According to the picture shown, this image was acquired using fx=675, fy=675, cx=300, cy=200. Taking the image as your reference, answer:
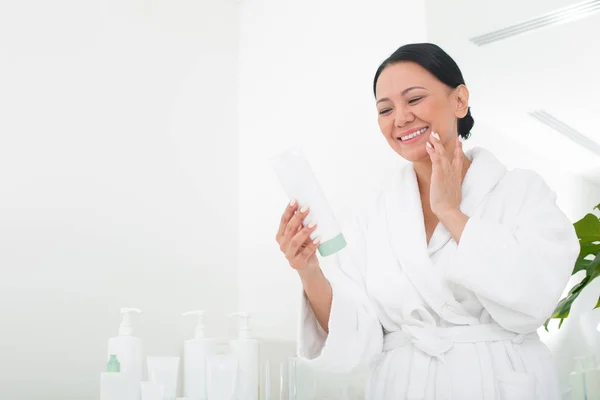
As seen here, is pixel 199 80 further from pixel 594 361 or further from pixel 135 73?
pixel 594 361

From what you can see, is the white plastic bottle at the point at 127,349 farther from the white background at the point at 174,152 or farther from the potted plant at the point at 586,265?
the potted plant at the point at 586,265

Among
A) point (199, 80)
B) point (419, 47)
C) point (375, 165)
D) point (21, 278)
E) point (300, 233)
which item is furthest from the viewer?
point (199, 80)

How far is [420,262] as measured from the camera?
1252 mm

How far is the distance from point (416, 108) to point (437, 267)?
309 mm

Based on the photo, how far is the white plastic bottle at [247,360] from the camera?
5.22 ft

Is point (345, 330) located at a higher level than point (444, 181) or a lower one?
lower

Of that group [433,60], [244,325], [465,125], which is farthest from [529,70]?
[244,325]

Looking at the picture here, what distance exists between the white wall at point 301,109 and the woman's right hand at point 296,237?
55 centimetres

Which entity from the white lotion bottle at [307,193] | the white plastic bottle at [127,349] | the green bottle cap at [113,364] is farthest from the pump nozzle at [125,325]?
the white lotion bottle at [307,193]

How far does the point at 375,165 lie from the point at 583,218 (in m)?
0.50

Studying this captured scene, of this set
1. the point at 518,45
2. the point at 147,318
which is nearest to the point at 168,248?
the point at 147,318

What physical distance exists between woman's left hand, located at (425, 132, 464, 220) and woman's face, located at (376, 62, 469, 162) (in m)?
0.06

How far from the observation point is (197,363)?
5.25 ft

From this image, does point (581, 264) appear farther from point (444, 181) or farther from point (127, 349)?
point (127, 349)
